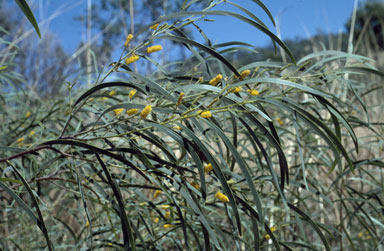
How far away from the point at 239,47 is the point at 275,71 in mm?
148

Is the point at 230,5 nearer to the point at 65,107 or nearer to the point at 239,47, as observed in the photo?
the point at 239,47

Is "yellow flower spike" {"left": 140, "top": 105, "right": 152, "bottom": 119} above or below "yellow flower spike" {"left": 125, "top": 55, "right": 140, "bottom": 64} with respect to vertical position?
below

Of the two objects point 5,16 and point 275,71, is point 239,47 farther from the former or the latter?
point 5,16

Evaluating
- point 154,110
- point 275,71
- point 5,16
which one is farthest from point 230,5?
point 5,16

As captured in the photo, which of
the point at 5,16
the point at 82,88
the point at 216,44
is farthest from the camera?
the point at 5,16

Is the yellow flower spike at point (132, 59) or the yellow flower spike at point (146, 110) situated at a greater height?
the yellow flower spike at point (132, 59)

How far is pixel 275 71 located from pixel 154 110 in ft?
1.07

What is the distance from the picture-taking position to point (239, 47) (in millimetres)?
656

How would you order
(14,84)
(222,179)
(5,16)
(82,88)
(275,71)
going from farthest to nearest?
(5,16) → (82,88) → (14,84) → (275,71) → (222,179)

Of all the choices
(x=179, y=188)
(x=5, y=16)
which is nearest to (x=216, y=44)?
(x=179, y=188)

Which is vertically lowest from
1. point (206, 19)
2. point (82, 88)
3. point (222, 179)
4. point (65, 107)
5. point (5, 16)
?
point (222, 179)

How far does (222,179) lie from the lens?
0.45 m

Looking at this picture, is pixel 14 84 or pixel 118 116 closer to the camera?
pixel 118 116

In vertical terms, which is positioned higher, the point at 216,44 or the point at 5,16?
the point at 5,16
